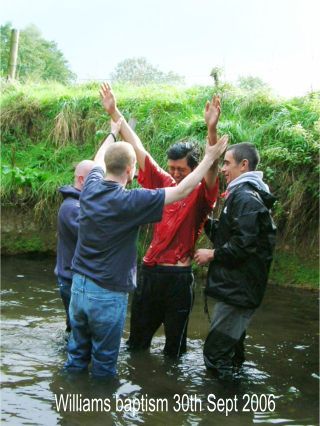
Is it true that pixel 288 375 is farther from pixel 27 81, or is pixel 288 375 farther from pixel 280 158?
pixel 27 81

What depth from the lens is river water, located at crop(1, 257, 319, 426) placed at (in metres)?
3.90

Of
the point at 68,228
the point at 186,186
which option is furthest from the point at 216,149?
the point at 68,228

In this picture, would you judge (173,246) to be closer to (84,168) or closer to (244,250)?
(244,250)

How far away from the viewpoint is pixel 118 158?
3846 mm

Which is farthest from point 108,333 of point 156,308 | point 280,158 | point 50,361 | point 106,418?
point 280,158

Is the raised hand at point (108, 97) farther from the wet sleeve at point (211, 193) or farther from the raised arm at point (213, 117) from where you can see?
the wet sleeve at point (211, 193)

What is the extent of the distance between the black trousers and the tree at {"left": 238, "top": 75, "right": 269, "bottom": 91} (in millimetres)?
5938

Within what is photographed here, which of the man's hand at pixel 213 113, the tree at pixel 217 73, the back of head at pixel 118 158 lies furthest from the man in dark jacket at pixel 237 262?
the tree at pixel 217 73

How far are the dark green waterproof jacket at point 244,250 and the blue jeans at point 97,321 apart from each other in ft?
2.86

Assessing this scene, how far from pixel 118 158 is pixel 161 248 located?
1.12m

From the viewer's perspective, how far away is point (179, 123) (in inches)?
354

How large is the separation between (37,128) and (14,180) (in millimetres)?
1998

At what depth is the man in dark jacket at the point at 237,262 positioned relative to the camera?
4.24 metres

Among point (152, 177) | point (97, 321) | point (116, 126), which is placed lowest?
point (97, 321)
